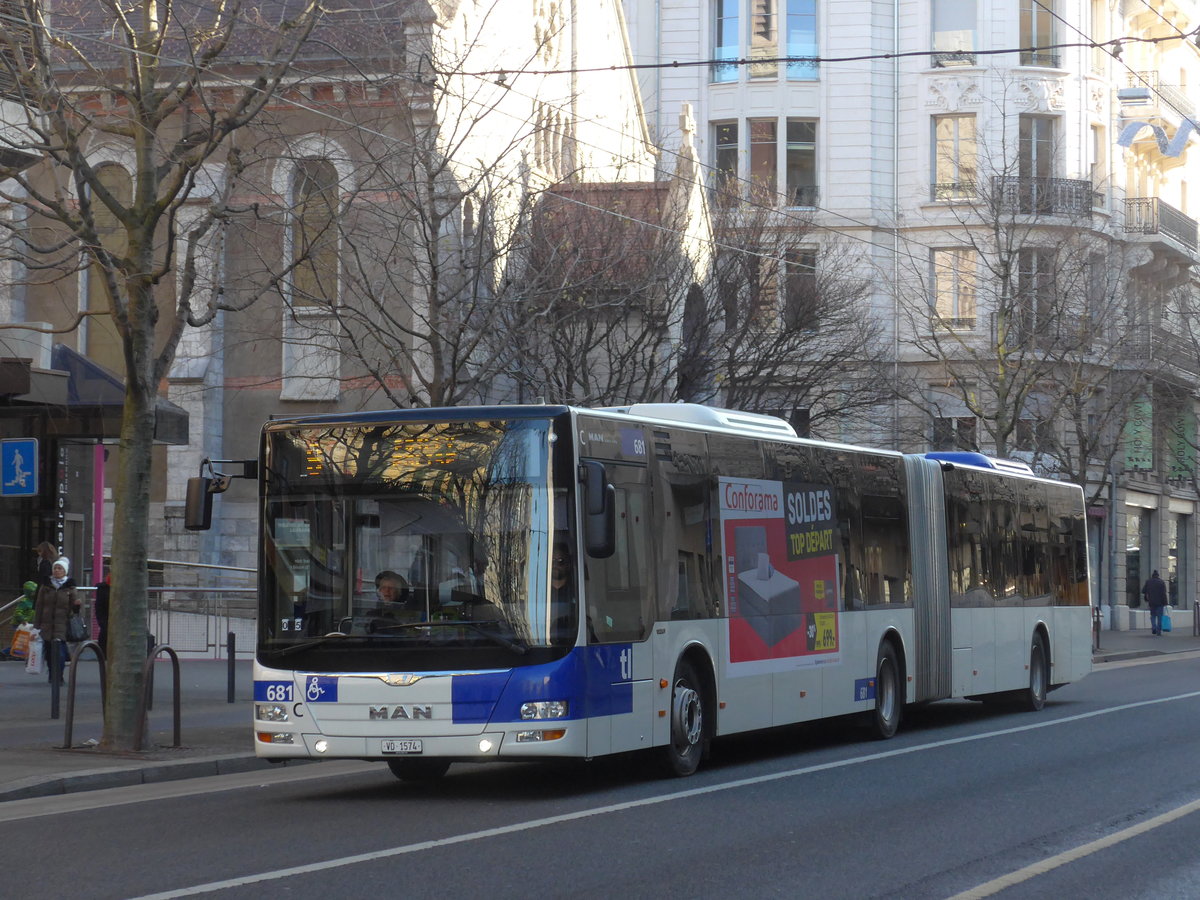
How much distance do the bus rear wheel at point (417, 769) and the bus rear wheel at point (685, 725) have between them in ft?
5.83

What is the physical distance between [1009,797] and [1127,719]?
25.3 feet

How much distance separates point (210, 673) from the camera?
25453 mm

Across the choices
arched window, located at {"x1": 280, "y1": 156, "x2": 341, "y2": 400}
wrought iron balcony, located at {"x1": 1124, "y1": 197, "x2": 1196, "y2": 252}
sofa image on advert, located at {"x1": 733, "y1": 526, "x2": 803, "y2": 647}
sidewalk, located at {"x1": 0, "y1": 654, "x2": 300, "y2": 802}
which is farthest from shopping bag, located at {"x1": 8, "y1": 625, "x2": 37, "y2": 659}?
wrought iron balcony, located at {"x1": 1124, "y1": 197, "x2": 1196, "y2": 252}

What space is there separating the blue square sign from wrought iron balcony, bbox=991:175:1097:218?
931 inches

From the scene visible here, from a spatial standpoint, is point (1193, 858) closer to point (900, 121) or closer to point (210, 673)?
point (210, 673)

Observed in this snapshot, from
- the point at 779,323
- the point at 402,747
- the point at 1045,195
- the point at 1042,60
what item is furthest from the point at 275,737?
the point at 1042,60

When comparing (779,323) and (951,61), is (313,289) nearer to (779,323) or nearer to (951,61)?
(779,323)

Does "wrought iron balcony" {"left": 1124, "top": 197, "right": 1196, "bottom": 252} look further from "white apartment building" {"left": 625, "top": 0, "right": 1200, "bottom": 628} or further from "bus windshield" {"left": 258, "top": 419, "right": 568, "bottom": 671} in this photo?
"bus windshield" {"left": 258, "top": 419, "right": 568, "bottom": 671}

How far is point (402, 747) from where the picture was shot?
12.0m

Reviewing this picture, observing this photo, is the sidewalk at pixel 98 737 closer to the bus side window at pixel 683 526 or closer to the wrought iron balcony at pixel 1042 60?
the bus side window at pixel 683 526

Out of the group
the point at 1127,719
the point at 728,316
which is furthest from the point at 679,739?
the point at 728,316

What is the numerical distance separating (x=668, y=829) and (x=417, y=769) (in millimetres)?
3902

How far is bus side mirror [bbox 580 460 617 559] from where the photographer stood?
39.2ft

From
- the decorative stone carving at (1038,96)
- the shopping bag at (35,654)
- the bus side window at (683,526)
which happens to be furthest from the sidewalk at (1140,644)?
the bus side window at (683,526)
